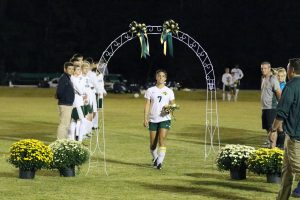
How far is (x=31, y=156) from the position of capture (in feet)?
48.6

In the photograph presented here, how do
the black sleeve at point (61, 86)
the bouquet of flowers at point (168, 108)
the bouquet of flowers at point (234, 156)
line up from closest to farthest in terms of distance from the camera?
the bouquet of flowers at point (234, 156) < the bouquet of flowers at point (168, 108) < the black sleeve at point (61, 86)

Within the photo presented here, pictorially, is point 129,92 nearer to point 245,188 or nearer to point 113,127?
point 113,127

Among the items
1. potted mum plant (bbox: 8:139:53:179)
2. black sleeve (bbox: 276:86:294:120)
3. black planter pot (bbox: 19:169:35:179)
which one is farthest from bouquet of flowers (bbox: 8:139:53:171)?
black sleeve (bbox: 276:86:294:120)

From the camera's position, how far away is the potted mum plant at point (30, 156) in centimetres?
1482

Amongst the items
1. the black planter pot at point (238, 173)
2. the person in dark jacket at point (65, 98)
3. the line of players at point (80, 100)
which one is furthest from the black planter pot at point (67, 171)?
the line of players at point (80, 100)

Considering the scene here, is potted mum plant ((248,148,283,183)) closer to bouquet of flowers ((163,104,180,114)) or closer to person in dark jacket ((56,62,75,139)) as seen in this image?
bouquet of flowers ((163,104,180,114))

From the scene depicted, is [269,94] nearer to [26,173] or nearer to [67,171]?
[67,171]

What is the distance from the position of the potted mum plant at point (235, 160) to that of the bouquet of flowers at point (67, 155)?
2508 mm

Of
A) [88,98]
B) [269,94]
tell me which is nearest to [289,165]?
[269,94]

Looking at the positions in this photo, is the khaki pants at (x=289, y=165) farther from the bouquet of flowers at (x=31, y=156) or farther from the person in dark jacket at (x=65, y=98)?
the person in dark jacket at (x=65, y=98)

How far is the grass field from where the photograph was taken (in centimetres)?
1374

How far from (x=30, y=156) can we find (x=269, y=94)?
6.92m

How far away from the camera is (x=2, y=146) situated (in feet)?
70.3

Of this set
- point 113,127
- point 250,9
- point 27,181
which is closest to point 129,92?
point 250,9
